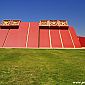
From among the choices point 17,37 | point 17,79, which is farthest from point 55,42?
point 17,79

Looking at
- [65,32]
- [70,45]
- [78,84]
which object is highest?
[65,32]

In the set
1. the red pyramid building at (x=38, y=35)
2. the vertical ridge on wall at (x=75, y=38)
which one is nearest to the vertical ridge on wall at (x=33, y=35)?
the red pyramid building at (x=38, y=35)

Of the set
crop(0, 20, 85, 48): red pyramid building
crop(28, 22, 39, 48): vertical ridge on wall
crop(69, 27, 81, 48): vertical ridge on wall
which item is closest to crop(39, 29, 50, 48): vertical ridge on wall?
crop(0, 20, 85, 48): red pyramid building

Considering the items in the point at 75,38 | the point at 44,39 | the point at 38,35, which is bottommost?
the point at 44,39

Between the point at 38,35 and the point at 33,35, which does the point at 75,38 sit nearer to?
the point at 38,35

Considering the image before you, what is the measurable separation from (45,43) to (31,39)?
326cm

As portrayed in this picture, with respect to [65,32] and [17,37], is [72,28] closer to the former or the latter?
[65,32]

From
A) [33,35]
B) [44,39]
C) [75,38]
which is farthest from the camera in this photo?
[75,38]

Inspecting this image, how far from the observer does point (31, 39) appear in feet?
152

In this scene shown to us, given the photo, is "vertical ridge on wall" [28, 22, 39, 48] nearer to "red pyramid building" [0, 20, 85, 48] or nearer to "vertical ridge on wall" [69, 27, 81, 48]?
"red pyramid building" [0, 20, 85, 48]

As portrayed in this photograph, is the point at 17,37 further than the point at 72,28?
No

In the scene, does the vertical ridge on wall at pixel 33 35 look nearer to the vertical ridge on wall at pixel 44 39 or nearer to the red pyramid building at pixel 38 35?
the red pyramid building at pixel 38 35

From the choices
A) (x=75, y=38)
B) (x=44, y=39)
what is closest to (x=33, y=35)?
(x=44, y=39)

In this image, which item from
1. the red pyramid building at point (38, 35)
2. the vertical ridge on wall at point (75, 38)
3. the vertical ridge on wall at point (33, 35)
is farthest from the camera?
the vertical ridge on wall at point (75, 38)
